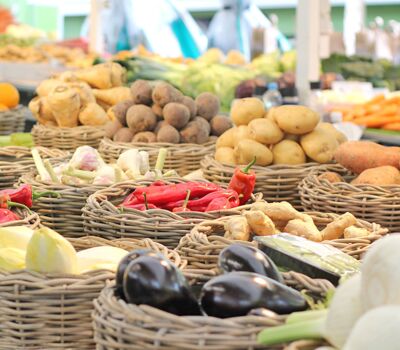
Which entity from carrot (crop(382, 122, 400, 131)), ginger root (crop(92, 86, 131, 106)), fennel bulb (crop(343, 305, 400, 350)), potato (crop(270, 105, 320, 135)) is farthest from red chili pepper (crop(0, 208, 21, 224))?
carrot (crop(382, 122, 400, 131))

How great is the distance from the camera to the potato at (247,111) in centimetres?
355

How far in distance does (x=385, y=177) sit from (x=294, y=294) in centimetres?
147

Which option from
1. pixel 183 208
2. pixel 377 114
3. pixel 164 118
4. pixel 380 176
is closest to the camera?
pixel 183 208

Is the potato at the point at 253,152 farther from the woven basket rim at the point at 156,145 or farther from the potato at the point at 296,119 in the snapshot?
the woven basket rim at the point at 156,145

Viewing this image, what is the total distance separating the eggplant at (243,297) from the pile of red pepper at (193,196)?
3.66ft

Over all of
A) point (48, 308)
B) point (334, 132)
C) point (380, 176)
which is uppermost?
point (334, 132)

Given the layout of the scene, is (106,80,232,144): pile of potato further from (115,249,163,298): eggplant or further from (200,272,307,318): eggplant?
(200,272,307,318): eggplant

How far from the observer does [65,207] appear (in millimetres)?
3115

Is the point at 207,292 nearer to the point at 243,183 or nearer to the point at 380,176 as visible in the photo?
the point at 243,183

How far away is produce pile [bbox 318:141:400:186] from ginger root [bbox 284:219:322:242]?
0.63 meters

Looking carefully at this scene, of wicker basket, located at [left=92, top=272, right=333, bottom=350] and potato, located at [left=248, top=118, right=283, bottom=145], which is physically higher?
potato, located at [left=248, top=118, right=283, bottom=145]

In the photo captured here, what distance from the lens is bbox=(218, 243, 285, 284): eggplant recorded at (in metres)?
1.80

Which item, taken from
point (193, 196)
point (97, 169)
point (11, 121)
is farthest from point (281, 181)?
point (11, 121)

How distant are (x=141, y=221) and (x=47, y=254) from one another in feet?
2.07
